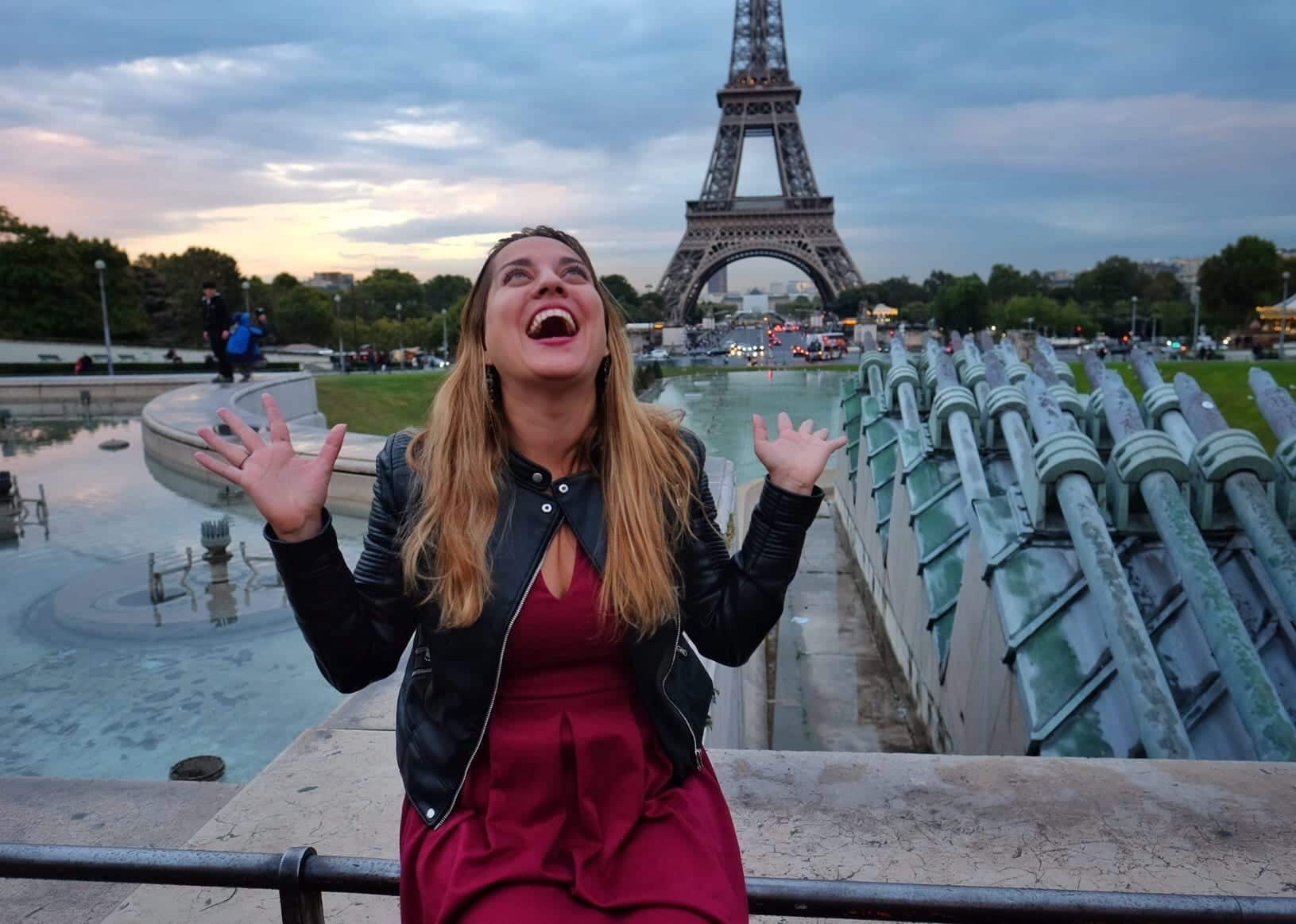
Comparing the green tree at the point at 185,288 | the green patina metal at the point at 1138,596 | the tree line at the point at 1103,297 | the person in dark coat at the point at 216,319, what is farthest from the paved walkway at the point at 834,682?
the green tree at the point at 185,288

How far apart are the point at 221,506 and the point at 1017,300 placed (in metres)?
74.3

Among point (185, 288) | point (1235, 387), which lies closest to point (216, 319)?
point (1235, 387)

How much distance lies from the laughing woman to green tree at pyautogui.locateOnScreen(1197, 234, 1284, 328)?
71.2 meters

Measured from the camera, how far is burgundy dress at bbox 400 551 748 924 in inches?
73.3

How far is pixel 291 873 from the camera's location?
1888 mm

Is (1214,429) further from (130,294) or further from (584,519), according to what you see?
(130,294)

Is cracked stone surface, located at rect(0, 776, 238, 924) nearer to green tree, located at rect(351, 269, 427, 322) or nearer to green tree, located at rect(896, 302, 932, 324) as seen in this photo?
green tree, located at rect(351, 269, 427, 322)

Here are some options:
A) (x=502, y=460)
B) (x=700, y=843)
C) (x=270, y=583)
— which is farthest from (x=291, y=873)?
(x=270, y=583)

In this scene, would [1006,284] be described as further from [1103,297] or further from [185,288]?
[185,288]

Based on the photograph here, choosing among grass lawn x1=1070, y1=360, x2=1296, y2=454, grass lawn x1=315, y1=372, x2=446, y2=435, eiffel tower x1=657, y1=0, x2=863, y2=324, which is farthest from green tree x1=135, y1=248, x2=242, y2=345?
grass lawn x1=1070, y1=360, x2=1296, y2=454

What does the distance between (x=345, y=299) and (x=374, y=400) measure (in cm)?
6763

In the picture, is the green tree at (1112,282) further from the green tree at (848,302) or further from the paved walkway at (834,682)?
the paved walkway at (834,682)

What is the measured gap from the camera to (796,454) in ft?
7.83

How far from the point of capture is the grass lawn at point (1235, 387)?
23.8 m
